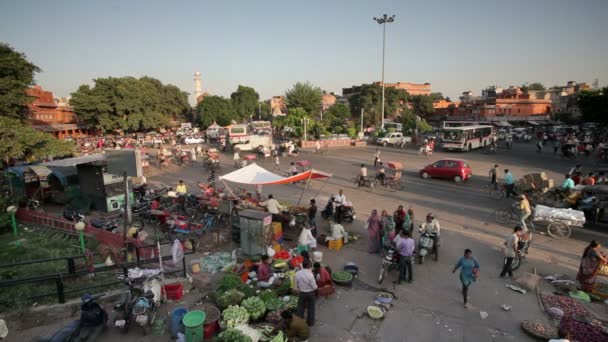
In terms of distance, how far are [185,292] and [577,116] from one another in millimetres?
80398

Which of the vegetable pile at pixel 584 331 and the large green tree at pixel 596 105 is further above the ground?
the large green tree at pixel 596 105

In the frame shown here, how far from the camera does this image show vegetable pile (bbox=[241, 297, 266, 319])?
6323 mm

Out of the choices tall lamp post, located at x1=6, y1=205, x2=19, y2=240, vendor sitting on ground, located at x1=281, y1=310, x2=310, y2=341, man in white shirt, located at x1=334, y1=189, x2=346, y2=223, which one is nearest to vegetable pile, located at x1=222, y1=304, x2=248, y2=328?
vendor sitting on ground, located at x1=281, y1=310, x2=310, y2=341

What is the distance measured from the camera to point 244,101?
265 feet

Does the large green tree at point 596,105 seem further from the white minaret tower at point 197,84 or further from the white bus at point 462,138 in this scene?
the white minaret tower at point 197,84

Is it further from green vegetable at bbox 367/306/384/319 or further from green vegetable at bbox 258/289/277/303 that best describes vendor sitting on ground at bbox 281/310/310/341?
green vegetable at bbox 367/306/384/319

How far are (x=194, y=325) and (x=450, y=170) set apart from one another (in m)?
17.2

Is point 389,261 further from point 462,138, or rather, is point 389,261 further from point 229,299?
point 462,138

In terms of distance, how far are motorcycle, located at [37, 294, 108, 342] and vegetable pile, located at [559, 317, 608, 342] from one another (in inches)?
321

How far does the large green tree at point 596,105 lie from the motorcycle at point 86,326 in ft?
136

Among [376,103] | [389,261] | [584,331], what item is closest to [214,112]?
[376,103]

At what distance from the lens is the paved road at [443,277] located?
6125 mm

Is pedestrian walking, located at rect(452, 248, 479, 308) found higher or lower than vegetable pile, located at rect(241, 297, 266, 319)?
higher

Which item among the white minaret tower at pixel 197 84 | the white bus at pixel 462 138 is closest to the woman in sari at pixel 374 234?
the white bus at pixel 462 138
